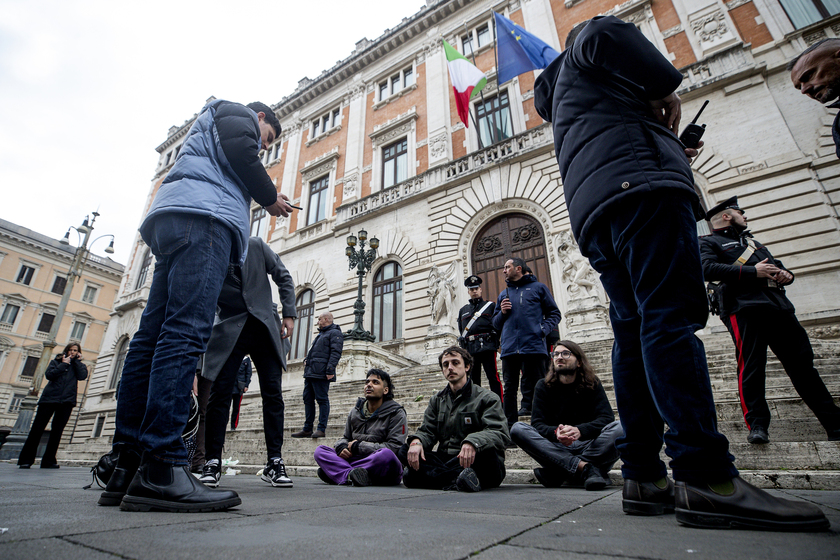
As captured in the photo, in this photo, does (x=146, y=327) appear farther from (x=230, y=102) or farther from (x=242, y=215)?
(x=230, y=102)

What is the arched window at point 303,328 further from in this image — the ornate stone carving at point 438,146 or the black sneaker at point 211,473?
the black sneaker at point 211,473

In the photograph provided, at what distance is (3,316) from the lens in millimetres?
29359

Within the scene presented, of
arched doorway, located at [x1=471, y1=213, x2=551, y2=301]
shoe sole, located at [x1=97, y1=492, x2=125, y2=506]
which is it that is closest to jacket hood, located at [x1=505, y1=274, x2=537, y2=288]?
shoe sole, located at [x1=97, y1=492, x2=125, y2=506]

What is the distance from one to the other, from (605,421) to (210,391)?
337 cm

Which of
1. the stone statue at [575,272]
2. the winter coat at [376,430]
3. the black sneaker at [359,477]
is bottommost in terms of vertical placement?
the black sneaker at [359,477]

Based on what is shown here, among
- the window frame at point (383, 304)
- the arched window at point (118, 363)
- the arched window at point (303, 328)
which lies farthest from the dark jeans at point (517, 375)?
the arched window at point (118, 363)

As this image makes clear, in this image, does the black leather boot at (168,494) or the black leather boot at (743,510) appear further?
the black leather boot at (168,494)

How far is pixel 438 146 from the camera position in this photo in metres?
15.9

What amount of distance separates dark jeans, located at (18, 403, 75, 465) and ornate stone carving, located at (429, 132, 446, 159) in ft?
43.4

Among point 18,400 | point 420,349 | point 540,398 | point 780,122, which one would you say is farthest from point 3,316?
point 780,122

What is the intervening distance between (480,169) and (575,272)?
5.15m

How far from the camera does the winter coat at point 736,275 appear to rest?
11.9 feet

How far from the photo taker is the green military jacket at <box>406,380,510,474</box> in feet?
11.2

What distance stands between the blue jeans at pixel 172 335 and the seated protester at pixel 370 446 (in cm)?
211
